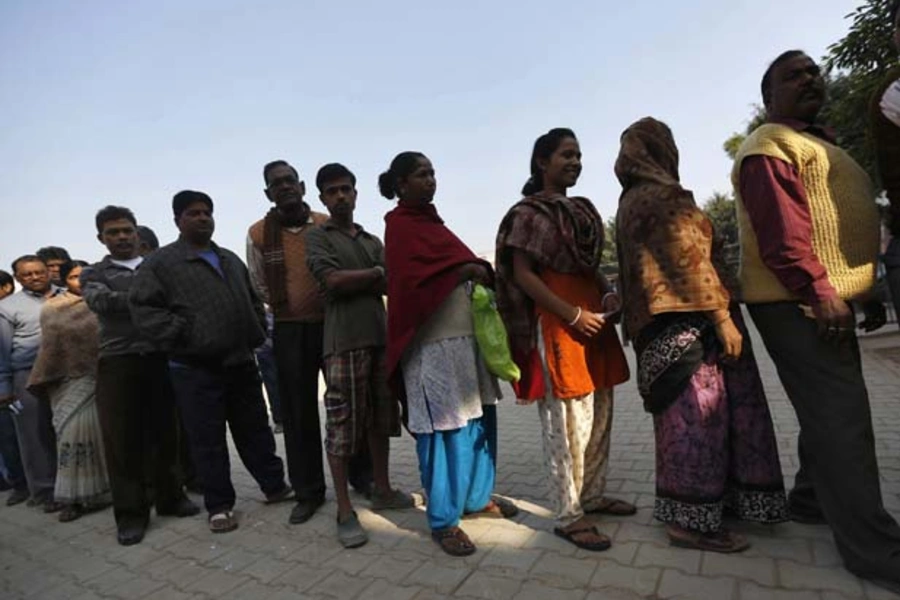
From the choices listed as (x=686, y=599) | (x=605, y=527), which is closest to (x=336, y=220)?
(x=605, y=527)

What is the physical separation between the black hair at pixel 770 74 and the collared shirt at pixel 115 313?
12.3 feet

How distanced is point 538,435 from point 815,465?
288 cm

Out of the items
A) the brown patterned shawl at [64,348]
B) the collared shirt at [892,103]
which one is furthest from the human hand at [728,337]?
the brown patterned shawl at [64,348]

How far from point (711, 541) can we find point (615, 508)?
564 millimetres

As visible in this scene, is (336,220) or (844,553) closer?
(844,553)

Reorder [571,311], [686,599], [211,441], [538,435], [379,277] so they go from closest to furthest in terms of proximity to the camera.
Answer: [686,599]
[571,311]
[379,277]
[211,441]
[538,435]

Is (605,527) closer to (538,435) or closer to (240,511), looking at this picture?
(538,435)

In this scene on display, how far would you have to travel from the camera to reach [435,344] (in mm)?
2697

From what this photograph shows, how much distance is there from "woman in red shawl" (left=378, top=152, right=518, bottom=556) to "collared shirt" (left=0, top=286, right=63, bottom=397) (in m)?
3.51

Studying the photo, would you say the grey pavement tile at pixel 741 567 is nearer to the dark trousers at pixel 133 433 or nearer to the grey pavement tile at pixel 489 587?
the grey pavement tile at pixel 489 587

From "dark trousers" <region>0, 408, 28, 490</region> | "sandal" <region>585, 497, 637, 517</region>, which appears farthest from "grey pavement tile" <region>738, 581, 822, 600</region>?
"dark trousers" <region>0, 408, 28, 490</region>

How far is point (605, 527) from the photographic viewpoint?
261 cm

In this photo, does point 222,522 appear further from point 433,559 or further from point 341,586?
point 433,559

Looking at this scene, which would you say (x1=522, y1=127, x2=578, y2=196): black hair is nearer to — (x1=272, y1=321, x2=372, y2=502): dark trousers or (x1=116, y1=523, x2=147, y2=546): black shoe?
(x1=272, y1=321, x2=372, y2=502): dark trousers
